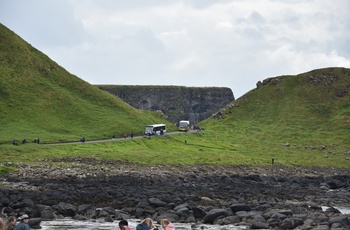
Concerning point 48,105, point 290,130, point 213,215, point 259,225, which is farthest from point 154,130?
point 259,225

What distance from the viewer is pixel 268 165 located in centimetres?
11644

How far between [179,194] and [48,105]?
3503 inches

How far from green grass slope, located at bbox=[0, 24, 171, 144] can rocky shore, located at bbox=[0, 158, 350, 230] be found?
37782 millimetres

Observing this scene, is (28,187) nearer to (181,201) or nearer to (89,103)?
(181,201)

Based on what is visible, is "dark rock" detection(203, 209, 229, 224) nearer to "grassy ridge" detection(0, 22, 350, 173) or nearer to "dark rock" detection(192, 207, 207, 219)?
"dark rock" detection(192, 207, 207, 219)

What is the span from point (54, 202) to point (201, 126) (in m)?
120

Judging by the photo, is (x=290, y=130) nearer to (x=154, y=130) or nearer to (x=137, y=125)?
(x=137, y=125)

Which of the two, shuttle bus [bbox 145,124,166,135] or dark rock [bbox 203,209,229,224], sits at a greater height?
shuttle bus [bbox 145,124,166,135]

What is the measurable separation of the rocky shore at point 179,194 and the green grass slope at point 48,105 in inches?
1487

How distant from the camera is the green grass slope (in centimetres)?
13738

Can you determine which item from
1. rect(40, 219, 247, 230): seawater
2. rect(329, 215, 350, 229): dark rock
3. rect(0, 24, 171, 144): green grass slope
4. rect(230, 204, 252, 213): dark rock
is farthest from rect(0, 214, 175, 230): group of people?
rect(0, 24, 171, 144): green grass slope

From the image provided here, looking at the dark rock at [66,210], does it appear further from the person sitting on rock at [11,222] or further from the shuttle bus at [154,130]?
the shuttle bus at [154,130]

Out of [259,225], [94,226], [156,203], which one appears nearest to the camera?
[259,225]

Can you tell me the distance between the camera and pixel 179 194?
70188mm
